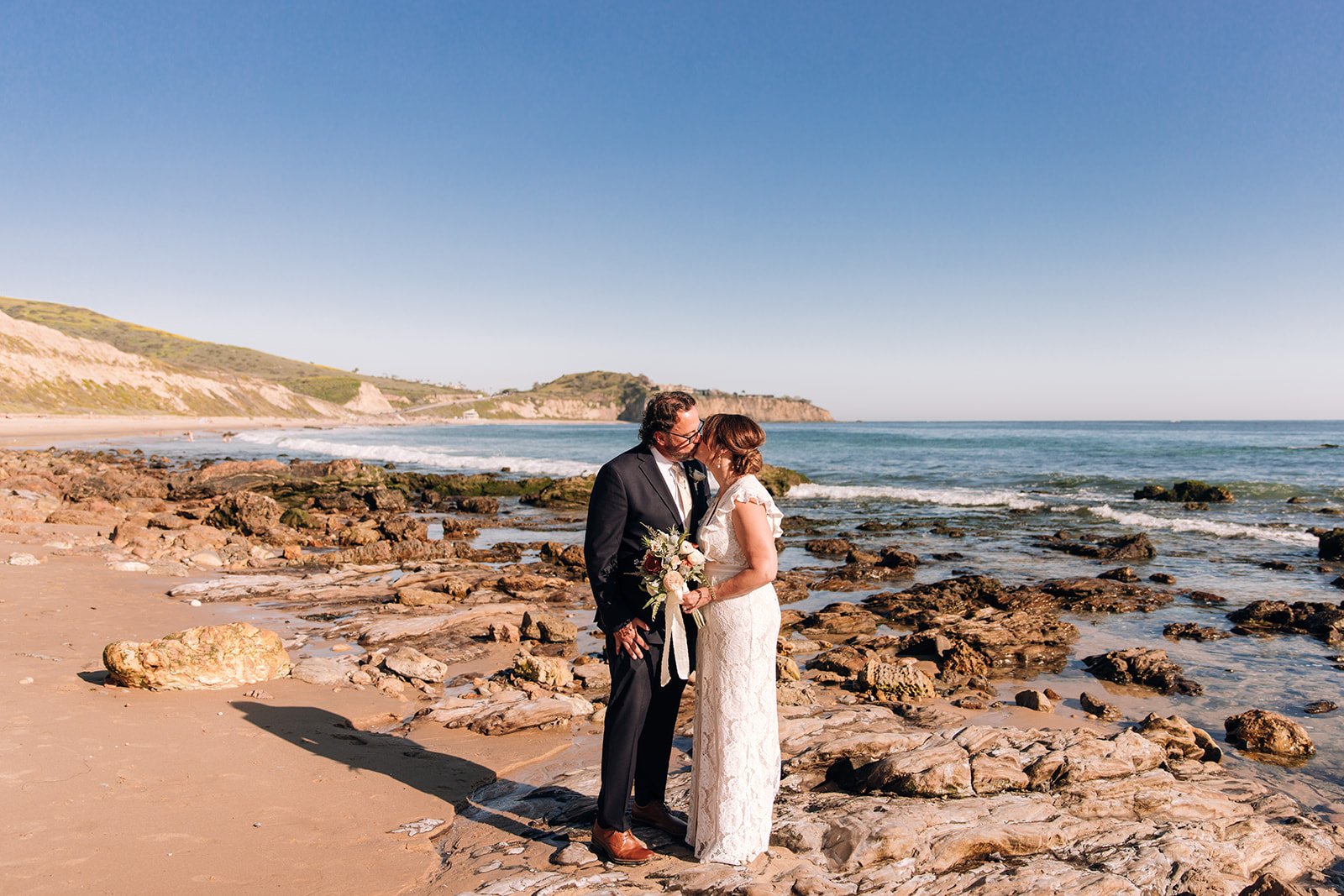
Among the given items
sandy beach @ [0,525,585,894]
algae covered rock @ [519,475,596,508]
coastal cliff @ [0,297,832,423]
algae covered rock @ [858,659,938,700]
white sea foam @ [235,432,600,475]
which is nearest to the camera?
sandy beach @ [0,525,585,894]

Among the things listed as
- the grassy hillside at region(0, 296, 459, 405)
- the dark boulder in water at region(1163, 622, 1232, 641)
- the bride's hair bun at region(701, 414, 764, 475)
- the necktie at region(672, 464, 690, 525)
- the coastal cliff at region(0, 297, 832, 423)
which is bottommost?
the dark boulder in water at region(1163, 622, 1232, 641)

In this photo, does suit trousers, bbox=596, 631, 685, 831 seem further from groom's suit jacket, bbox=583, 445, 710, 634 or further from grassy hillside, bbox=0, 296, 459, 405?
grassy hillside, bbox=0, 296, 459, 405

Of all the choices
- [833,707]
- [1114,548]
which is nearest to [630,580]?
[833,707]

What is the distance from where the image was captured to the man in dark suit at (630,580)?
4.41m

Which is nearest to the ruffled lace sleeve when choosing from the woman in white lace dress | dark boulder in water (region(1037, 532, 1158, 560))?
the woman in white lace dress

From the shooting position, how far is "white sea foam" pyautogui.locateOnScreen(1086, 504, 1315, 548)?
20.4 metres

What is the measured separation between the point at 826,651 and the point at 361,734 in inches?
230

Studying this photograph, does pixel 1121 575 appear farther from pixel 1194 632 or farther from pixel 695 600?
pixel 695 600

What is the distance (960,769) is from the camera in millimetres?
5145

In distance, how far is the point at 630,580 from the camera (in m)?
4.51

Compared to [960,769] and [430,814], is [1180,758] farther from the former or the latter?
[430,814]

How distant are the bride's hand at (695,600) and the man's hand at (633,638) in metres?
0.30

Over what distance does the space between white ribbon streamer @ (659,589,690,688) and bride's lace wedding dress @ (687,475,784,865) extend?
0.13 m

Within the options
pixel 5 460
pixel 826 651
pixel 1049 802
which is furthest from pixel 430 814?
pixel 5 460
